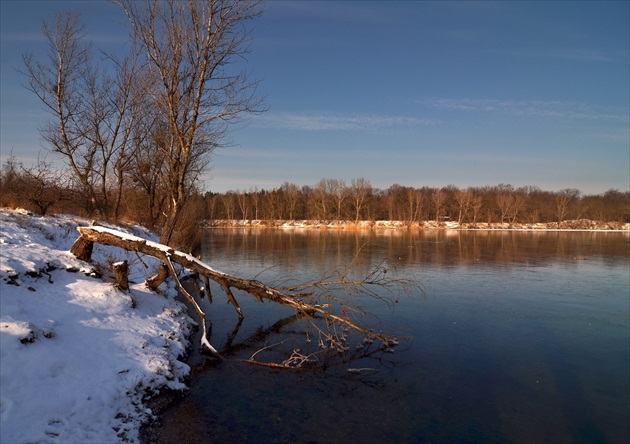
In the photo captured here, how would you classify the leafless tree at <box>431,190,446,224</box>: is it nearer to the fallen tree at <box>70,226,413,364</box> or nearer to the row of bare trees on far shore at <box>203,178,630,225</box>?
the row of bare trees on far shore at <box>203,178,630,225</box>

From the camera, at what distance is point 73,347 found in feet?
19.2

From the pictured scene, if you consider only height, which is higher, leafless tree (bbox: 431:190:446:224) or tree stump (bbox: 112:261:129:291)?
leafless tree (bbox: 431:190:446:224)

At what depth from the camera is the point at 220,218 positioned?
89.9 meters

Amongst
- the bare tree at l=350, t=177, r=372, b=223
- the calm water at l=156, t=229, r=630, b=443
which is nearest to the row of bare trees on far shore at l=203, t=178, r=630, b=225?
the bare tree at l=350, t=177, r=372, b=223

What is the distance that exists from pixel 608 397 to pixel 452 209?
84751 mm

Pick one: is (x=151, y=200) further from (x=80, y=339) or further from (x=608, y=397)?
(x=608, y=397)

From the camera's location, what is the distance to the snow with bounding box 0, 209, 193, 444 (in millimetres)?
4598

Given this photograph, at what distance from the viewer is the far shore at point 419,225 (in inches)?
2904

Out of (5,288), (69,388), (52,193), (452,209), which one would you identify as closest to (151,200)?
(52,193)

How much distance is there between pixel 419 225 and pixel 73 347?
76921 mm

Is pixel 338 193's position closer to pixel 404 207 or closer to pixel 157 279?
pixel 404 207

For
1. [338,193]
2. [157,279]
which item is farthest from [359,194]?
[157,279]

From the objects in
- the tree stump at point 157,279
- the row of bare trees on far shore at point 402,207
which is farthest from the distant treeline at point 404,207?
the tree stump at point 157,279

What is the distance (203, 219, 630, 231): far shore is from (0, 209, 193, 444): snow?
2580 inches
